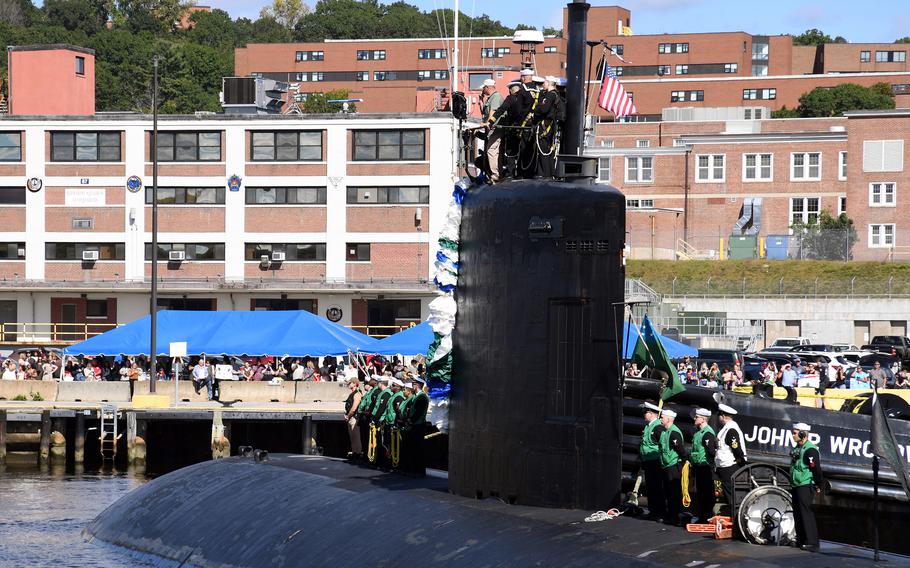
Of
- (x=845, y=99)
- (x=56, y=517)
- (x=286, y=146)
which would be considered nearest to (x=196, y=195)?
(x=286, y=146)

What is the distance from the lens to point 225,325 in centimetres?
3653

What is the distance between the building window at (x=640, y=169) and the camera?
278 feet

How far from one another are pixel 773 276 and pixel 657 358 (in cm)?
5724

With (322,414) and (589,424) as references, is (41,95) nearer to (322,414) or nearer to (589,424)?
(322,414)

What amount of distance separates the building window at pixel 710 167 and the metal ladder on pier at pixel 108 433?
55278mm

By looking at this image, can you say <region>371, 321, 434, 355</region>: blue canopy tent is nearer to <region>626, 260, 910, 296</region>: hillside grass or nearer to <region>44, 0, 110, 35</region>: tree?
<region>626, 260, 910, 296</region>: hillside grass

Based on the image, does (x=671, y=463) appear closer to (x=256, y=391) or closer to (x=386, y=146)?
(x=256, y=391)

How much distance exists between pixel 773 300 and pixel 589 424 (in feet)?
177

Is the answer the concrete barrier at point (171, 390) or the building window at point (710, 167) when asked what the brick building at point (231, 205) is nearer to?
the concrete barrier at point (171, 390)

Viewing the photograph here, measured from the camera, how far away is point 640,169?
85.1m

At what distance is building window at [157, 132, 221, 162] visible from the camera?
5375 centimetres

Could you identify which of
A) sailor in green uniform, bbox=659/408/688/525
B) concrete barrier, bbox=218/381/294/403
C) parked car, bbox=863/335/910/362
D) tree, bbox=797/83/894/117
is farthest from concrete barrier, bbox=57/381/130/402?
tree, bbox=797/83/894/117

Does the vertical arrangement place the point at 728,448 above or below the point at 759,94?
below

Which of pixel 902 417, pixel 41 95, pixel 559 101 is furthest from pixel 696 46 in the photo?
pixel 559 101
